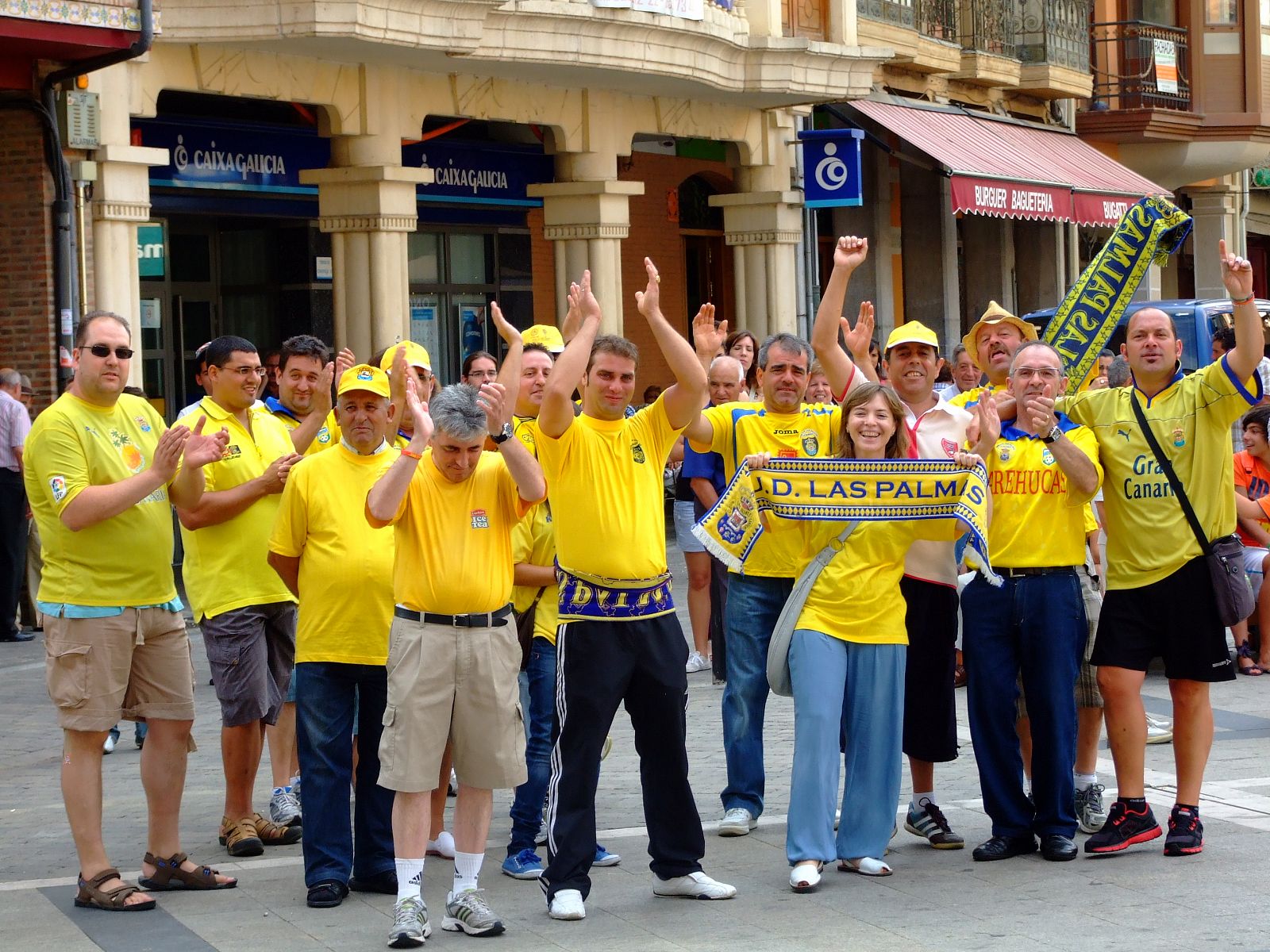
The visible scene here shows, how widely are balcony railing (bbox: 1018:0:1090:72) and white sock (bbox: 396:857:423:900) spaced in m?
22.8

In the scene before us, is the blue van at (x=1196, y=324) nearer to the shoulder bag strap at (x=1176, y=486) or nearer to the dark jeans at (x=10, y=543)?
the dark jeans at (x=10, y=543)

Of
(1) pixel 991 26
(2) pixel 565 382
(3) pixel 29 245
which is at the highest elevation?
(1) pixel 991 26

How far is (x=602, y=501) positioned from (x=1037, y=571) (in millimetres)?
1705

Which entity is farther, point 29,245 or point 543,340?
point 29,245

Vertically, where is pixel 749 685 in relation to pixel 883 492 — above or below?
below

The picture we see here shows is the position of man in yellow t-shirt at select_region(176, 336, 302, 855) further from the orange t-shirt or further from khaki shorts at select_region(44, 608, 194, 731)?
the orange t-shirt

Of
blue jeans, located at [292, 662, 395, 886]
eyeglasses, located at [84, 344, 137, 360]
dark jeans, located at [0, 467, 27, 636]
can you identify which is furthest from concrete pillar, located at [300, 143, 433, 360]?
blue jeans, located at [292, 662, 395, 886]

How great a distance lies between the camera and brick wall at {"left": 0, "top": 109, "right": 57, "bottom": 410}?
14297mm

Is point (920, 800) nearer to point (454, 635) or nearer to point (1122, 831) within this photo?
point (1122, 831)

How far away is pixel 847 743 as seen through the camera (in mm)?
6898

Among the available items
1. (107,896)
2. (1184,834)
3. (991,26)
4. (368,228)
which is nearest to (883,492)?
(1184,834)

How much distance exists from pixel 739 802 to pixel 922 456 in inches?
61.4

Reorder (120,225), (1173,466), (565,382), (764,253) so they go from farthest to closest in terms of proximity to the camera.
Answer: (764,253) < (120,225) < (1173,466) < (565,382)

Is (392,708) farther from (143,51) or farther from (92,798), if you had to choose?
(143,51)
